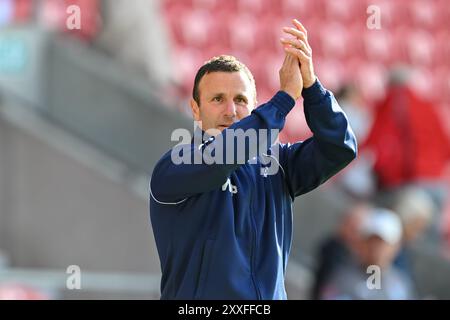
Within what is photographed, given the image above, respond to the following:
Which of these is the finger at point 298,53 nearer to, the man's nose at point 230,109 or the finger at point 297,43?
the finger at point 297,43

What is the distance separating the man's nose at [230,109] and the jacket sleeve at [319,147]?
0.19m

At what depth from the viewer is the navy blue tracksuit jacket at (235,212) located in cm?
306

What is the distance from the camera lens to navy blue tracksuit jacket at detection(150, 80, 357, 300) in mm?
3064

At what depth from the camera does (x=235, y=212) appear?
3.13 metres

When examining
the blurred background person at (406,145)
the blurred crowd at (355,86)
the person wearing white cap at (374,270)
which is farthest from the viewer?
the blurred background person at (406,145)

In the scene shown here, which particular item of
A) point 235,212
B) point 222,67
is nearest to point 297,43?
point 222,67

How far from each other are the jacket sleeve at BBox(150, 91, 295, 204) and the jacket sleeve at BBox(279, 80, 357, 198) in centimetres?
7

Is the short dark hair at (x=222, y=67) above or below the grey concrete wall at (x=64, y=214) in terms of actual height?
below

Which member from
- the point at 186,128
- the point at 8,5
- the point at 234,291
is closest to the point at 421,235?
the point at 186,128

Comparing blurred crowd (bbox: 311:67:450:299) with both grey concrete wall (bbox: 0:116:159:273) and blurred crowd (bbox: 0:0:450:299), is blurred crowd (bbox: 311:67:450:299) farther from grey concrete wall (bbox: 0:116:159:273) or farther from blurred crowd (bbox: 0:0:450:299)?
grey concrete wall (bbox: 0:116:159:273)

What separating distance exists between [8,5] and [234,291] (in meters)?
5.98

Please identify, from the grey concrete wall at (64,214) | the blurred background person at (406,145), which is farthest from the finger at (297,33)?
the blurred background person at (406,145)

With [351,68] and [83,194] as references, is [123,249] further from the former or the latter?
[351,68]
